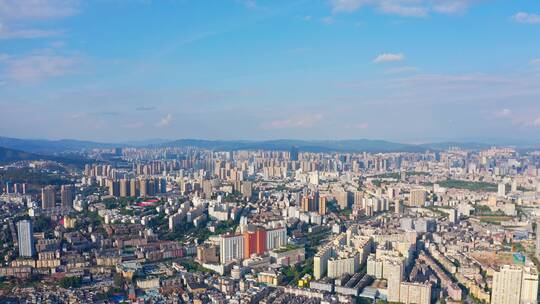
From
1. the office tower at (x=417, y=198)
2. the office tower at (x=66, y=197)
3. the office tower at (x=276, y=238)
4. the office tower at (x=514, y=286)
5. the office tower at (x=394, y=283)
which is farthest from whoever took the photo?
the office tower at (x=417, y=198)

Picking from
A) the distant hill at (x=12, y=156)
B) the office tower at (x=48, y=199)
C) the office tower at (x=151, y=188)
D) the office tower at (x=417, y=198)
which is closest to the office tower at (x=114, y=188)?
the office tower at (x=151, y=188)

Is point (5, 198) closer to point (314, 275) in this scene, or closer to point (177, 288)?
point (177, 288)

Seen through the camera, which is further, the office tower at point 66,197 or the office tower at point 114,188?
the office tower at point 114,188

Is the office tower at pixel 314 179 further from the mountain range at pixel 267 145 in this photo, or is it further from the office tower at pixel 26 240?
the mountain range at pixel 267 145

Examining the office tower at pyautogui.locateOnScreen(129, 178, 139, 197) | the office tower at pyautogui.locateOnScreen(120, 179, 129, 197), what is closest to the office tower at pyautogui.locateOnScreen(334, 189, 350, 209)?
the office tower at pyautogui.locateOnScreen(129, 178, 139, 197)

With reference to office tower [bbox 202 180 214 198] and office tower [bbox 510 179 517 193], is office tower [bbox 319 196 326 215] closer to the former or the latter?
office tower [bbox 202 180 214 198]
